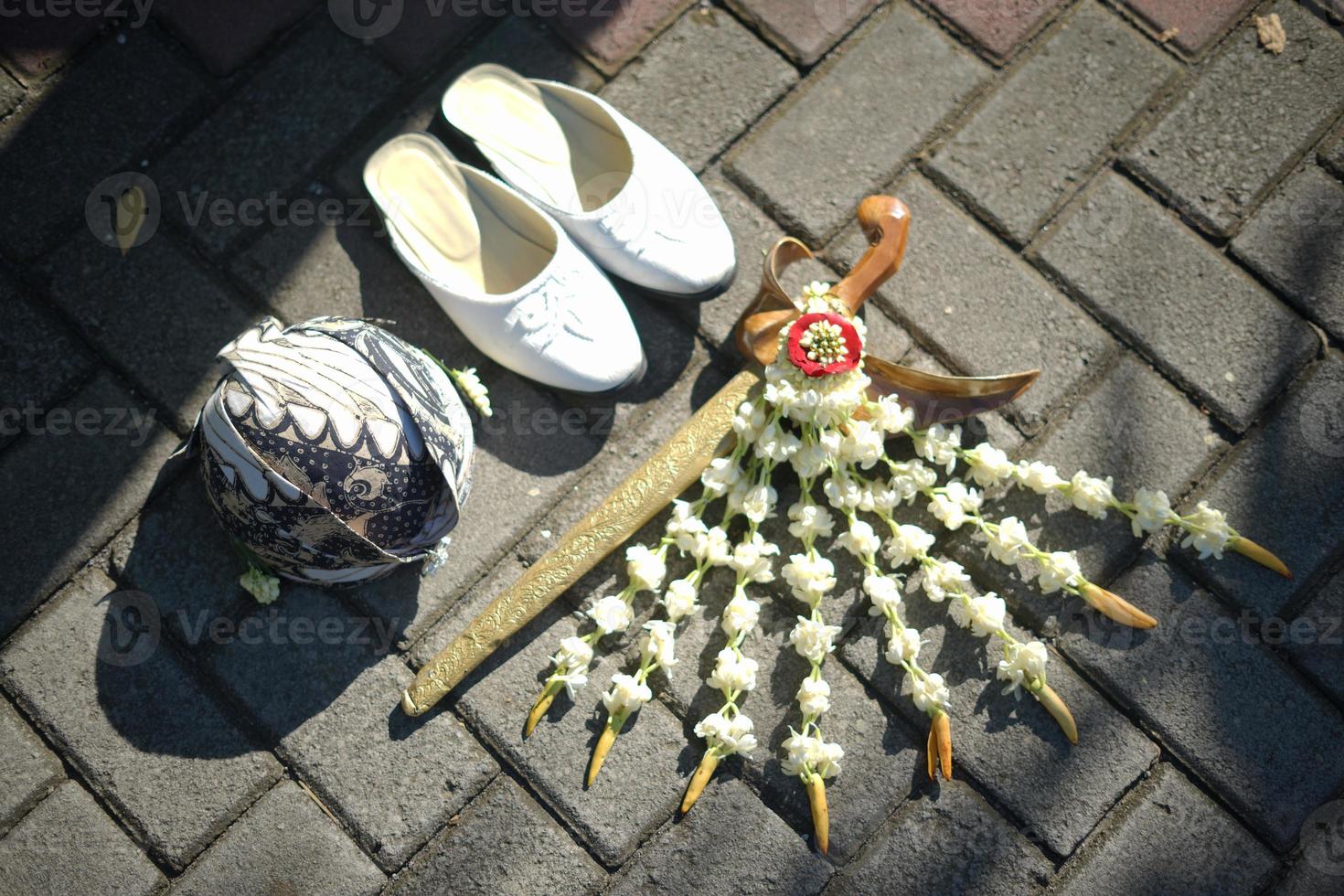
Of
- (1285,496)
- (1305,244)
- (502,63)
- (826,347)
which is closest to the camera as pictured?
(826,347)

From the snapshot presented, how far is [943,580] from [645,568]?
72 cm

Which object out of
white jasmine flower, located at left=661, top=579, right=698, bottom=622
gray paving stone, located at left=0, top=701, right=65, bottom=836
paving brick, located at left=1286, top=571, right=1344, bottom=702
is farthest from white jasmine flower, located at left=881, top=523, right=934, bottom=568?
gray paving stone, located at left=0, top=701, right=65, bottom=836

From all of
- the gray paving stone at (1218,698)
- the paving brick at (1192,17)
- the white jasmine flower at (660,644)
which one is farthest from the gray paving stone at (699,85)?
the gray paving stone at (1218,698)

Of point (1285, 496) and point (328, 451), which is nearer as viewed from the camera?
point (328, 451)

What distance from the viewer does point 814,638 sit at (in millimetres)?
2449

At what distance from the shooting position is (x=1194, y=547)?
2.61 meters

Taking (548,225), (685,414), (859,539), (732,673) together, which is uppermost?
(548,225)

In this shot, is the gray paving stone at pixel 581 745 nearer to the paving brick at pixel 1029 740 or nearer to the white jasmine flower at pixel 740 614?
the white jasmine flower at pixel 740 614

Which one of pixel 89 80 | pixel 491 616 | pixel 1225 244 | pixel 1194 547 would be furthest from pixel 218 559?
pixel 1225 244

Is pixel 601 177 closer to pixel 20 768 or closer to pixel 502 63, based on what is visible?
pixel 502 63

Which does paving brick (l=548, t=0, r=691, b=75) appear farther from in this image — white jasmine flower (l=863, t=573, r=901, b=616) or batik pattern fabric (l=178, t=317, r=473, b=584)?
white jasmine flower (l=863, t=573, r=901, b=616)

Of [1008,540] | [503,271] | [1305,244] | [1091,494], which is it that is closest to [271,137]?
[503,271]

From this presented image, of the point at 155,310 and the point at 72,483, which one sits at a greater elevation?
the point at 155,310

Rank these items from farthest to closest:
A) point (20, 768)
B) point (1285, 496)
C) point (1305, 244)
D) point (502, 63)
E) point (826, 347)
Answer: point (502, 63) < point (1305, 244) < point (1285, 496) < point (20, 768) < point (826, 347)
